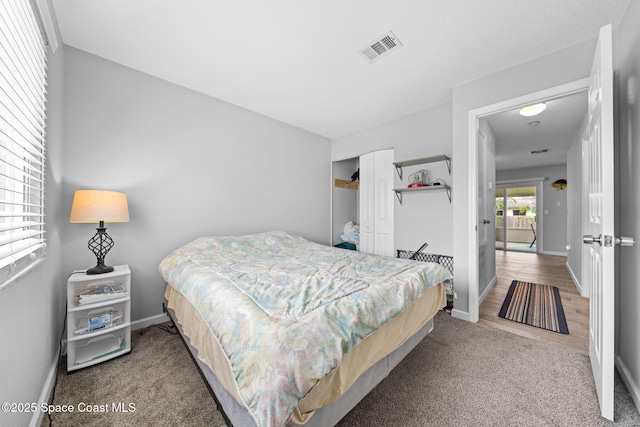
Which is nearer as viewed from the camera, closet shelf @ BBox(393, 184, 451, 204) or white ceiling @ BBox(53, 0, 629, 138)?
white ceiling @ BBox(53, 0, 629, 138)

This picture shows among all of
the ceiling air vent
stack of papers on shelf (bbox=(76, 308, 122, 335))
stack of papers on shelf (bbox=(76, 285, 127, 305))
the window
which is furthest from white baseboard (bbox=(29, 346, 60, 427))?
the ceiling air vent

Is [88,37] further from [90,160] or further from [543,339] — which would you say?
[543,339]

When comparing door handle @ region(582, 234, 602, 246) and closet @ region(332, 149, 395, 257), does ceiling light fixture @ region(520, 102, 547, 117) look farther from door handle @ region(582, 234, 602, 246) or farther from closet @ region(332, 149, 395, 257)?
door handle @ region(582, 234, 602, 246)

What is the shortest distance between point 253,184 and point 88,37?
189 cm

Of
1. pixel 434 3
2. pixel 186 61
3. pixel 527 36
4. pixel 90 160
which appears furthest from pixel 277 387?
pixel 527 36

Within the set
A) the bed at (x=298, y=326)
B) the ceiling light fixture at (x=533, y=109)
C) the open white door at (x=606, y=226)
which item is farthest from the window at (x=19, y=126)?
the ceiling light fixture at (x=533, y=109)

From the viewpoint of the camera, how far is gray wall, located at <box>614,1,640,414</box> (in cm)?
140

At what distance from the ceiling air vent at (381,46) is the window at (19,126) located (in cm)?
204

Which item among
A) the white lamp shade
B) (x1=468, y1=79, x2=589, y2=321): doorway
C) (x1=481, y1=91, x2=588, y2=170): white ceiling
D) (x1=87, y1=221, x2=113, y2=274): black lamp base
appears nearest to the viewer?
the white lamp shade

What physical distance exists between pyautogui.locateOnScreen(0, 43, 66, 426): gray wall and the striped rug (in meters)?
3.59

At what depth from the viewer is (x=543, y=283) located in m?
3.73

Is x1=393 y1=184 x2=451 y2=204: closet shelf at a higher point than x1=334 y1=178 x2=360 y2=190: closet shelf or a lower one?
lower

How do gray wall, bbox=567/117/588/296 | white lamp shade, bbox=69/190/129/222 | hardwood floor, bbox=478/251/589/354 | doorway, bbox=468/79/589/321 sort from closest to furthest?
white lamp shade, bbox=69/190/129/222 → doorway, bbox=468/79/589/321 → hardwood floor, bbox=478/251/589/354 → gray wall, bbox=567/117/588/296

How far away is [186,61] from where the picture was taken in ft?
7.22
